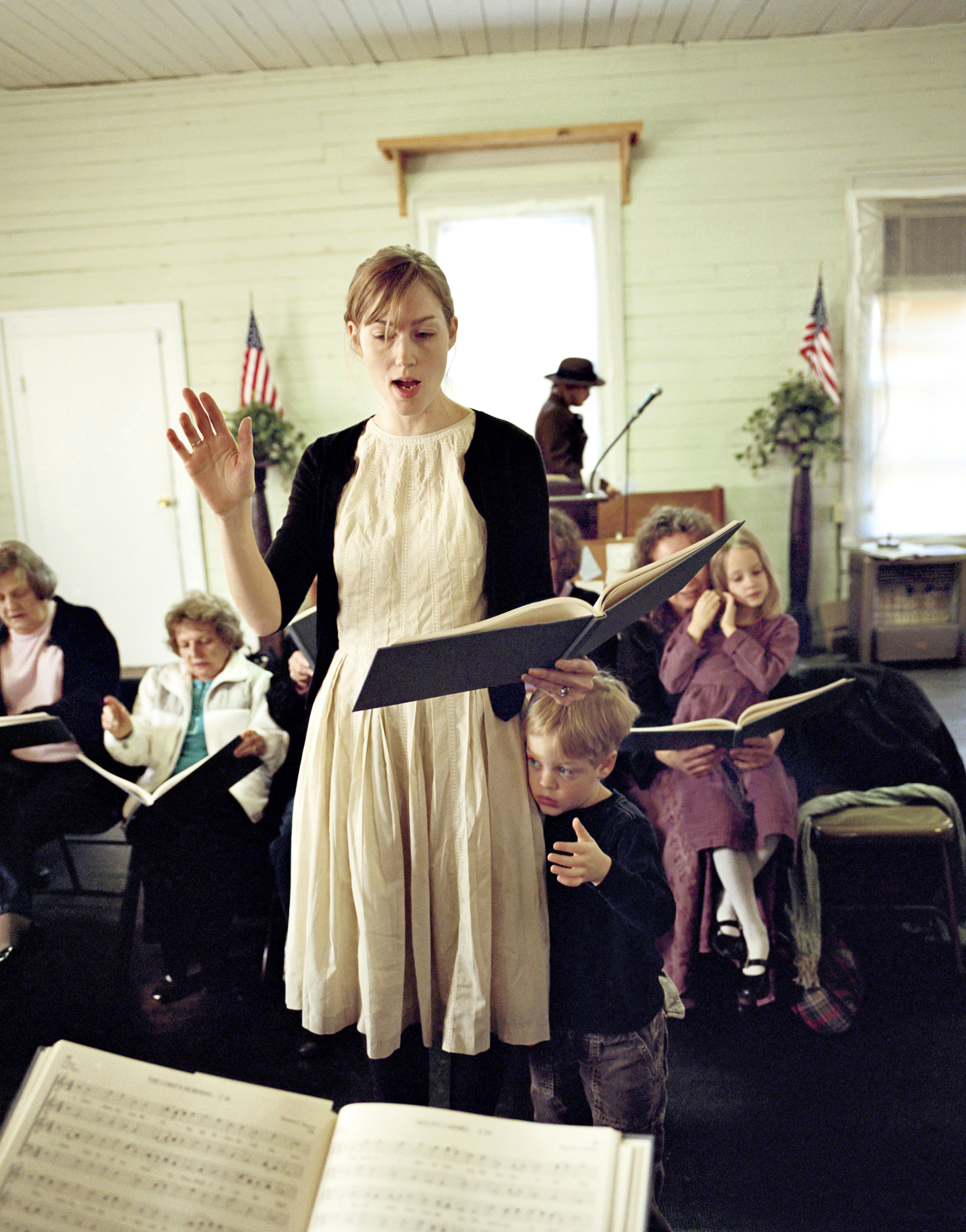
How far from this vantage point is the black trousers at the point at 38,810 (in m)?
2.35

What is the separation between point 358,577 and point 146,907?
1484mm

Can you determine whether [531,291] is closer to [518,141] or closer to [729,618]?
[518,141]

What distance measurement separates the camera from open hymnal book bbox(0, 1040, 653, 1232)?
0.65m

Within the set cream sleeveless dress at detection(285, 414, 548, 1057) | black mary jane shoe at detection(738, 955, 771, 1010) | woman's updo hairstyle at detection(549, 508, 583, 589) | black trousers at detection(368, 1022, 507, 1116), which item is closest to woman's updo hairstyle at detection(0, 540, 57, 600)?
woman's updo hairstyle at detection(549, 508, 583, 589)

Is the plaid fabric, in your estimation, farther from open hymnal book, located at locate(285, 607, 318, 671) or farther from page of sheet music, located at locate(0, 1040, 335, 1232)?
page of sheet music, located at locate(0, 1040, 335, 1232)

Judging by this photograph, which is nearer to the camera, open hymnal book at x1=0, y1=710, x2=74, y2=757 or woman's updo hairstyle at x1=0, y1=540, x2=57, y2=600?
open hymnal book at x1=0, y1=710, x2=74, y2=757

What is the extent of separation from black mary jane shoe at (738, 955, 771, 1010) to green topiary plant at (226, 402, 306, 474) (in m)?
3.71

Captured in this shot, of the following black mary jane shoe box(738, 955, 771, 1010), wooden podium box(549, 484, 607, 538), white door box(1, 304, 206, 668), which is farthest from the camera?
white door box(1, 304, 206, 668)

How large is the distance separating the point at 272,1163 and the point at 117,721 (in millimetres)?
1900

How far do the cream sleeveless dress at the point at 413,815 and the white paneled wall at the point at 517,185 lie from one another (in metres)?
4.31

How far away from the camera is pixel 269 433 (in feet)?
16.6

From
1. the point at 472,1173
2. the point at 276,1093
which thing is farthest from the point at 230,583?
the point at 472,1173

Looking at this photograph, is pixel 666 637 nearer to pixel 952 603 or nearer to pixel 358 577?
pixel 358 577

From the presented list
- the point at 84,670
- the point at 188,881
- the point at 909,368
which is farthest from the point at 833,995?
the point at 909,368
